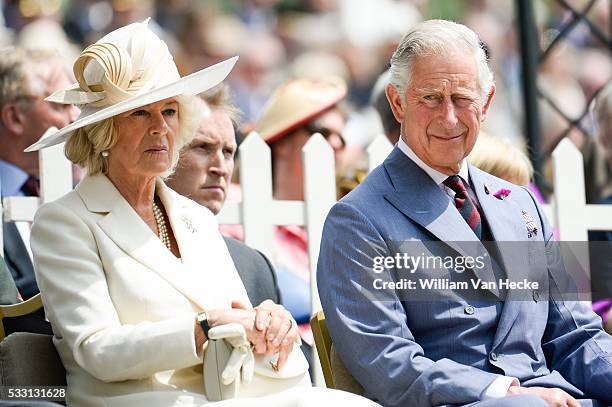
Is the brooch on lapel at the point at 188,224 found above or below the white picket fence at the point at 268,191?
above

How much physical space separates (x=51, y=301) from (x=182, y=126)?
27.6 inches

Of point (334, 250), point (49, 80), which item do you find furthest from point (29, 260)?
point (334, 250)

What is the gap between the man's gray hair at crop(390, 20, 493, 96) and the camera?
4250 millimetres

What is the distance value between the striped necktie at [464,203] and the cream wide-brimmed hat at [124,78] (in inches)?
30.1

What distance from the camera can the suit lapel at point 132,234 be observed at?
13.0ft

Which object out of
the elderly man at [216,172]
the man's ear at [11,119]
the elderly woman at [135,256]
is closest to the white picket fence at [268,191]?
the elderly man at [216,172]

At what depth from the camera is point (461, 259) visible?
13.6 feet

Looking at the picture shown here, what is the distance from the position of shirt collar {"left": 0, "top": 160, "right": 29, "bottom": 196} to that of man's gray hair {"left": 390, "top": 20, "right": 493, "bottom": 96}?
5.90 feet

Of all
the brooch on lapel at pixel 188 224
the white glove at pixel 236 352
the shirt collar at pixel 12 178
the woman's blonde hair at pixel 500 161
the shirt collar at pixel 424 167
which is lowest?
the woman's blonde hair at pixel 500 161

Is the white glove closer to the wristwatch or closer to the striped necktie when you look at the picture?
Result: the wristwatch

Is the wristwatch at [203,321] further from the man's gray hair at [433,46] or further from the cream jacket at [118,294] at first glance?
the man's gray hair at [433,46]

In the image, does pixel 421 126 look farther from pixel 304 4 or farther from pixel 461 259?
pixel 304 4

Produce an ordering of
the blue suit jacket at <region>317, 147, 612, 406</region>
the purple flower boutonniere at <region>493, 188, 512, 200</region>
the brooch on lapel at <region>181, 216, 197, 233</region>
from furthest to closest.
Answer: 1. the purple flower boutonniere at <region>493, 188, 512, 200</region>
2. the brooch on lapel at <region>181, 216, 197, 233</region>
3. the blue suit jacket at <region>317, 147, 612, 406</region>

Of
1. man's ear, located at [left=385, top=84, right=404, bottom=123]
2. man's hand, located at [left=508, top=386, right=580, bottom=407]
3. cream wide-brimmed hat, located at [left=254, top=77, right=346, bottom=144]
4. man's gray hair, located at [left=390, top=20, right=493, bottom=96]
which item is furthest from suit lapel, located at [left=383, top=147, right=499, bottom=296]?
cream wide-brimmed hat, located at [left=254, top=77, right=346, bottom=144]
